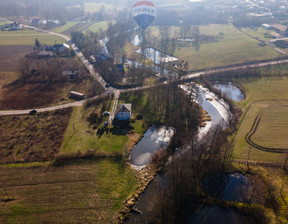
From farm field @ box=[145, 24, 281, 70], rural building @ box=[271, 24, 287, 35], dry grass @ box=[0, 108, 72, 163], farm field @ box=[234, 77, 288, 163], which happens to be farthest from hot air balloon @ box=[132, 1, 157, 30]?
dry grass @ box=[0, 108, 72, 163]

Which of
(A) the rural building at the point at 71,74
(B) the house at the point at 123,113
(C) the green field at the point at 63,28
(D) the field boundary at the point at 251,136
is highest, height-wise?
(C) the green field at the point at 63,28

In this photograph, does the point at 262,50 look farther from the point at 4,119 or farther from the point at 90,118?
the point at 4,119

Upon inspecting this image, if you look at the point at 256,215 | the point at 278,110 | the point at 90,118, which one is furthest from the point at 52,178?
the point at 278,110

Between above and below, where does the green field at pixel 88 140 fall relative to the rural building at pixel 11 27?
below

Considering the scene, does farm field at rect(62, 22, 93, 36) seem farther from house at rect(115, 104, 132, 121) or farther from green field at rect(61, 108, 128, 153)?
green field at rect(61, 108, 128, 153)

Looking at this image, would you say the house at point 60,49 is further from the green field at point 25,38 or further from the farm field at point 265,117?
the farm field at point 265,117

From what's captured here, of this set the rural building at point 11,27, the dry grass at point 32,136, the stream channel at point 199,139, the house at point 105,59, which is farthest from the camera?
the rural building at point 11,27

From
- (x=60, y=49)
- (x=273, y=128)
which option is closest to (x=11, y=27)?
(x=60, y=49)

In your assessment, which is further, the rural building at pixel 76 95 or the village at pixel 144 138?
the rural building at pixel 76 95

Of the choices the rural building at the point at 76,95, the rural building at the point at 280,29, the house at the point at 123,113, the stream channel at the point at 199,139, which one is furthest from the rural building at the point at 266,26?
the rural building at the point at 76,95
